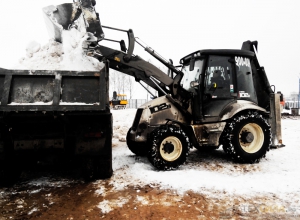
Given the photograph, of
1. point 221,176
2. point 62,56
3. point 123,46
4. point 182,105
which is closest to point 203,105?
point 182,105

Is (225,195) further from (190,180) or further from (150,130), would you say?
(150,130)

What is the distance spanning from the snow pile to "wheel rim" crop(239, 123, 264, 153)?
439 cm

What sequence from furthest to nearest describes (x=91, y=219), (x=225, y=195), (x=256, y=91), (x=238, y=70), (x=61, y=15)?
(x=61, y=15), (x=256, y=91), (x=238, y=70), (x=225, y=195), (x=91, y=219)

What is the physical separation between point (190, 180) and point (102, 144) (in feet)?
5.56

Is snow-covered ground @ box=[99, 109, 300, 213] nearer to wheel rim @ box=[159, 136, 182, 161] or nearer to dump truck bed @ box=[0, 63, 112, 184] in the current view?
wheel rim @ box=[159, 136, 182, 161]

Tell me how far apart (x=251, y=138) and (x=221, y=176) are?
151 centimetres

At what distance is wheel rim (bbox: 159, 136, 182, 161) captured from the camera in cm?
558

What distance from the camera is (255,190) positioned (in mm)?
4355

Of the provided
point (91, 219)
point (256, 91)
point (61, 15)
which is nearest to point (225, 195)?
point (91, 219)

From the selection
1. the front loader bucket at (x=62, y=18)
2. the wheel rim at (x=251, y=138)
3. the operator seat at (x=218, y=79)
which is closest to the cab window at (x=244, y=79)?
Result: the operator seat at (x=218, y=79)

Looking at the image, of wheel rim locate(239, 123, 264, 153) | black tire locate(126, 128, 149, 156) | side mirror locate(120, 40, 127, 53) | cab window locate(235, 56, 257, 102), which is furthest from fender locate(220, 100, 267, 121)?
side mirror locate(120, 40, 127, 53)

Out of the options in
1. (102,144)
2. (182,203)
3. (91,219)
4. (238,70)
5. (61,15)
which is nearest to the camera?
(91,219)

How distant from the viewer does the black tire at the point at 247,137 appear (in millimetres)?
5965

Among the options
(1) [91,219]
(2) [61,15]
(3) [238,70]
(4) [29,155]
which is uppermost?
(2) [61,15]
